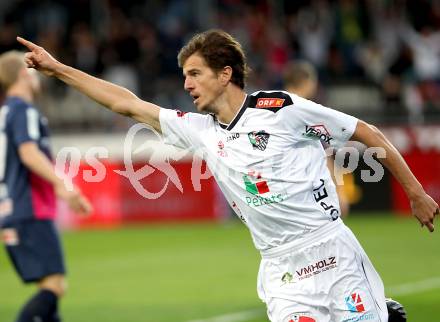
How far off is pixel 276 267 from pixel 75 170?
45.5ft

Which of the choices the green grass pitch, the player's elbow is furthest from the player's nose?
the green grass pitch

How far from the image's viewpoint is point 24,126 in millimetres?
7941

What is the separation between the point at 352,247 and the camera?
5832 millimetres

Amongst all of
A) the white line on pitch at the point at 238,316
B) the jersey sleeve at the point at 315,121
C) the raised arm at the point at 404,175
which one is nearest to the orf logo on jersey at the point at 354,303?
the raised arm at the point at 404,175

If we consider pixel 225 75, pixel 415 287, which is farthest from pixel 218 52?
pixel 415 287

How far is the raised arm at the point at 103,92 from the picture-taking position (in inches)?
232

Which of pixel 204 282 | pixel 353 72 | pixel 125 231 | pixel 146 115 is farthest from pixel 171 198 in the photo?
pixel 146 115

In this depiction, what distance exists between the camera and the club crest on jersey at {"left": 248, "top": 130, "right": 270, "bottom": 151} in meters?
5.82

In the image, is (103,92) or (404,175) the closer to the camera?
(404,175)

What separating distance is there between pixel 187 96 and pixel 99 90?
14.3 meters

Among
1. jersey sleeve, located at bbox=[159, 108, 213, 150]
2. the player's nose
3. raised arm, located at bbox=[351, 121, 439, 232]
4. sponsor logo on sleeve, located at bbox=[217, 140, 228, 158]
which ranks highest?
the player's nose

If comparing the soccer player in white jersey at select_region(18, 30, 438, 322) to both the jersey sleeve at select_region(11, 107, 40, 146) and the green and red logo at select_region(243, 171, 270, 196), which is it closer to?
the green and red logo at select_region(243, 171, 270, 196)

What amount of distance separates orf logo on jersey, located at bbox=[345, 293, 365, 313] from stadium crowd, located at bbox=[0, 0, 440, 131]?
13.8m

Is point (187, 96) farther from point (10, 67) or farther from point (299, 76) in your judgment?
point (10, 67)
